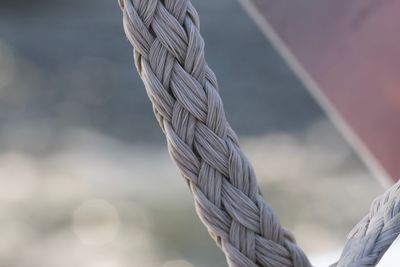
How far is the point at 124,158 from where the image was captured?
85.3 inches

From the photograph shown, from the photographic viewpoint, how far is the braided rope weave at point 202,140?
0.34 m

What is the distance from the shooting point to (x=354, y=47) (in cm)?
104

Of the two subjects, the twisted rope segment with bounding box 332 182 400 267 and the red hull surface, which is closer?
the twisted rope segment with bounding box 332 182 400 267

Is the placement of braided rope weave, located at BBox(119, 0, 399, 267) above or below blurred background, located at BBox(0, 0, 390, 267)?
below

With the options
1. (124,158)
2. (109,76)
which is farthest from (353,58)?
(109,76)

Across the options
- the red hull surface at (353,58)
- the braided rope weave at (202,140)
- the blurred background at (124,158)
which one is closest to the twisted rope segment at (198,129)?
the braided rope weave at (202,140)

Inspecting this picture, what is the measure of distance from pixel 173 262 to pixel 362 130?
837 mm

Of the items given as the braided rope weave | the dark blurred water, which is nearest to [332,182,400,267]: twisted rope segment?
the braided rope weave

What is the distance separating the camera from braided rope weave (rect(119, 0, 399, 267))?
13.5 inches

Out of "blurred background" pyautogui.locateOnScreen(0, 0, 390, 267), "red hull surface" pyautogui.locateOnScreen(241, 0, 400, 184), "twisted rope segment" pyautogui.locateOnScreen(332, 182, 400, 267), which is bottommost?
"twisted rope segment" pyautogui.locateOnScreen(332, 182, 400, 267)

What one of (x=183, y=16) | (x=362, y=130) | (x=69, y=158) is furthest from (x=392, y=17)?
(x=69, y=158)

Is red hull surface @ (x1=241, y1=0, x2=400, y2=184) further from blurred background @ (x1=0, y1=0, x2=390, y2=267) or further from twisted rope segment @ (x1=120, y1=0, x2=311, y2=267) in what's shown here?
twisted rope segment @ (x1=120, y1=0, x2=311, y2=267)

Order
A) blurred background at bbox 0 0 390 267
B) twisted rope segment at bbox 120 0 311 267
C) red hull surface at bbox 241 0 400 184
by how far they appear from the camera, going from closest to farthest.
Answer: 1. twisted rope segment at bbox 120 0 311 267
2. red hull surface at bbox 241 0 400 184
3. blurred background at bbox 0 0 390 267

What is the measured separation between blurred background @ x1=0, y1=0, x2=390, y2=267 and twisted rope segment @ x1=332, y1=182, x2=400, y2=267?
1008 millimetres
